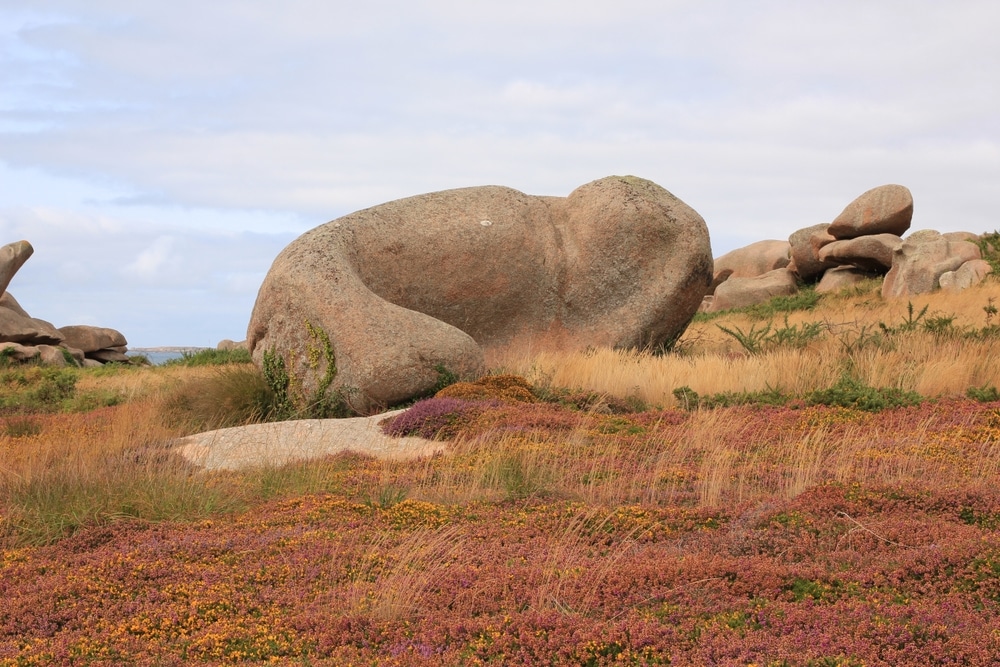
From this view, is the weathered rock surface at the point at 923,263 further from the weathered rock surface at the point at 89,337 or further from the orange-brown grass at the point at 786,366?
the weathered rock surface at the point at 89,337

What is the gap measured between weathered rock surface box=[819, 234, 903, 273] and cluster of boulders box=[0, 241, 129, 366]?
25087 millimetres

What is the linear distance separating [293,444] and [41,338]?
24184 mm

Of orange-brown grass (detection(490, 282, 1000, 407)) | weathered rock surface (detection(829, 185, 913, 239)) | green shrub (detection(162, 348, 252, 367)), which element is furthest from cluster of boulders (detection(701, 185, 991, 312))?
green shrub (detection(162, 348, 252, 367))

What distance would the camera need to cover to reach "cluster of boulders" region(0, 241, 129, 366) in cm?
2994

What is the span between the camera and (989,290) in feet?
88.4

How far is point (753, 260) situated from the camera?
44.8m

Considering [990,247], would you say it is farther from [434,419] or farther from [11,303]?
[11,303]

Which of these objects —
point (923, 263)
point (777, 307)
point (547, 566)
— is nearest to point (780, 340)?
point (547, 566)

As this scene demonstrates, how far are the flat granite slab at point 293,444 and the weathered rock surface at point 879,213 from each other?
26.8 meters

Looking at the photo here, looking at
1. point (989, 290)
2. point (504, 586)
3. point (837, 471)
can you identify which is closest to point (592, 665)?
point (504, 586)

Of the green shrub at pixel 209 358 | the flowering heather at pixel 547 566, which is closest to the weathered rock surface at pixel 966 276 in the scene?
the green shrub at pixel 209 358

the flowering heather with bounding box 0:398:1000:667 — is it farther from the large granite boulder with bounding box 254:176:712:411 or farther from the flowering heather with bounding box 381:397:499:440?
the large granite boulder with bounding box 254:176:712:411

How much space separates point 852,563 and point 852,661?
5.86 ft

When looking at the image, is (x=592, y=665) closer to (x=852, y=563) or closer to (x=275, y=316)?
(x=852, y=563)
